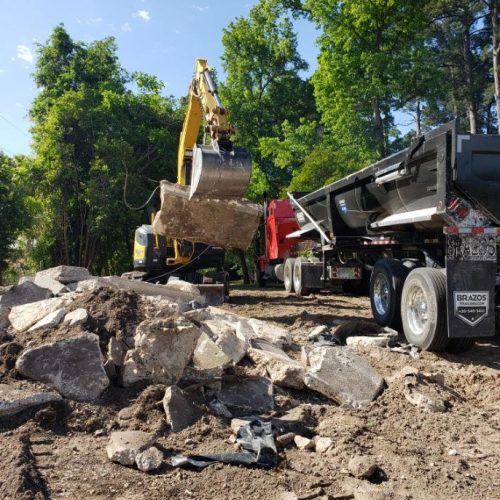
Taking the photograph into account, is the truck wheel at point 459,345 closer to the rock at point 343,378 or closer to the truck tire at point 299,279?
the rock at point 343,378

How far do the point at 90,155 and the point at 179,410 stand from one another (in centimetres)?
2118

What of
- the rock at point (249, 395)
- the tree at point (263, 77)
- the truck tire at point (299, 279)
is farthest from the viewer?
the tree at point (263, 77)

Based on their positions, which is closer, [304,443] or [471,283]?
[304,443]

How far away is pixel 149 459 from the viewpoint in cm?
343

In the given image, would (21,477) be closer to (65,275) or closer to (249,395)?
(249,395)

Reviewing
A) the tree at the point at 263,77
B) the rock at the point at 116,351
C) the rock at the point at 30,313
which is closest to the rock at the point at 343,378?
the rock at the point at 116,351

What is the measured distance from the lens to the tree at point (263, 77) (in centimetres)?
3019

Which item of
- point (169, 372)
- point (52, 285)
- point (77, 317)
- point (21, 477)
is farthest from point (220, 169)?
point (21, 477)

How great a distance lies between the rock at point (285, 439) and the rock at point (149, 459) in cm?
87

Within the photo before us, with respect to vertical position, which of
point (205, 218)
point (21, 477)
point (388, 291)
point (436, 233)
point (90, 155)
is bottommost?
point (21, 477)

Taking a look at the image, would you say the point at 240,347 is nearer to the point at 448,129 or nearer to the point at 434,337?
the point at 434,337

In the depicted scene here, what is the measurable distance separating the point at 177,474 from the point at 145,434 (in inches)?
19.9

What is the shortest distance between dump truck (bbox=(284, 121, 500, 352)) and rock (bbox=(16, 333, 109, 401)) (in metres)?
3.85

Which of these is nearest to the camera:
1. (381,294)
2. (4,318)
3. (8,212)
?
(4,318)
